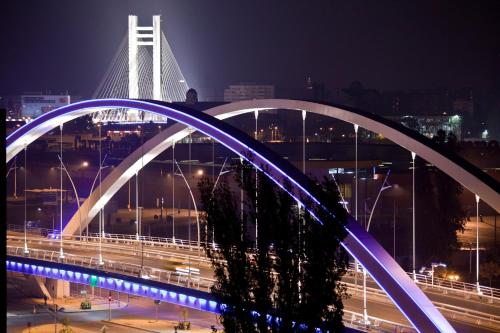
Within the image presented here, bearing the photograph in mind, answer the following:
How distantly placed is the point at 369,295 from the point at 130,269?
8.35 meters

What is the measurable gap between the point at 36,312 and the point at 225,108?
1215 cm

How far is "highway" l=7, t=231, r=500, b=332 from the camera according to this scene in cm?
2572

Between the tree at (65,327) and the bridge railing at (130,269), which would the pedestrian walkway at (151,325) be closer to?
the tree at (65,327)

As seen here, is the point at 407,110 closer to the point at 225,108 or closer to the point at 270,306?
the point at 225,108

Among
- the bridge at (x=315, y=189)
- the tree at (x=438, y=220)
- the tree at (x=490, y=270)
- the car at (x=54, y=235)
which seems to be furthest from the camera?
the car at (x=54, y=235)

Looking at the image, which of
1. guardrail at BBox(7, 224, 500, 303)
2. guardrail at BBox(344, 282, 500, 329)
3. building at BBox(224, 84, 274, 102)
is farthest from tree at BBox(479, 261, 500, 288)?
building at BBox(224, 84, 274, 102)

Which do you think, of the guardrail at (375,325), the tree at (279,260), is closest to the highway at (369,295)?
the guardrail at (375,325)

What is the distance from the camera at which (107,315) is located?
40.8m

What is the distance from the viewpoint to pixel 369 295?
98.3ft

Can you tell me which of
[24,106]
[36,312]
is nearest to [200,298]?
[36,312]

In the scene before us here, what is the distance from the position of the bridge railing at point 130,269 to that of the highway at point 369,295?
0.46 m

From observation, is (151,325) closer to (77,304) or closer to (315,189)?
(77,304)

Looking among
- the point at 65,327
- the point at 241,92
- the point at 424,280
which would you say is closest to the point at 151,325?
the point at 65,327

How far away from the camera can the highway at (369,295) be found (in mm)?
25719
